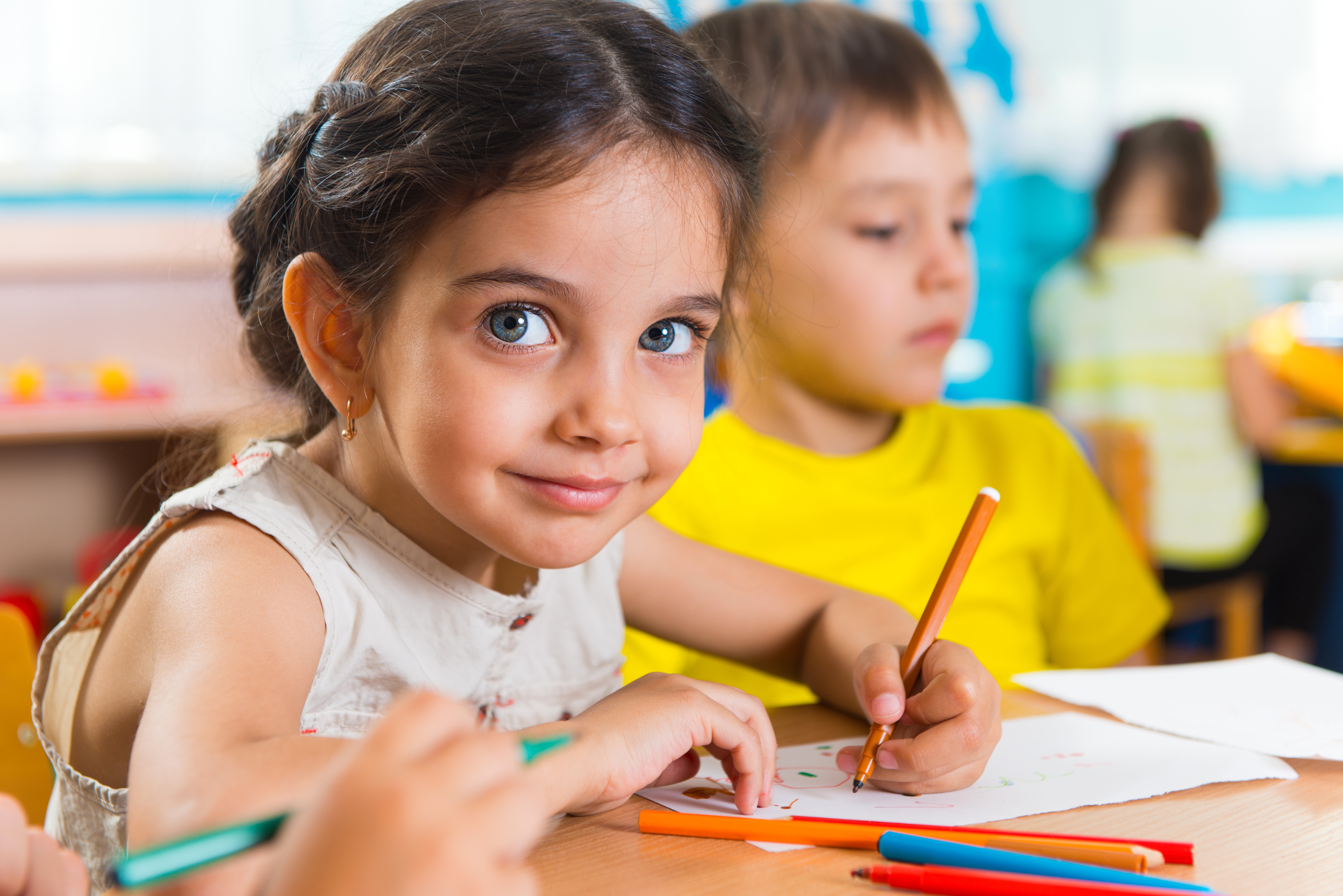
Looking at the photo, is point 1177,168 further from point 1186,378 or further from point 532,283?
point 532,283

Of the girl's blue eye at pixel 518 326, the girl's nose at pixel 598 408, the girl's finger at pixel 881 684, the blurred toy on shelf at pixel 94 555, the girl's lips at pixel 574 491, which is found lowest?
the blurred toy on shelf at pixel 94 555

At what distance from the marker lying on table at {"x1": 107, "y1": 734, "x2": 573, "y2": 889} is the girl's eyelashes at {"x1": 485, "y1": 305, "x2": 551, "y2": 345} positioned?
0.31 m

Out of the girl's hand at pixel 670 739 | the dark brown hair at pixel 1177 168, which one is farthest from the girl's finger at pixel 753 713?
the dark brown hair at pixel 1177 168

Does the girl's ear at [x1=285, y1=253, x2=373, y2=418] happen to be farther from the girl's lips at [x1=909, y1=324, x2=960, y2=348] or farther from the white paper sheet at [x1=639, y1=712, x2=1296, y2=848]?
the girl's lips at [x1=909, y1=324, x2=960, y2=348]

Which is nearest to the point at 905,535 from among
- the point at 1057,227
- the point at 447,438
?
the point at 447,438

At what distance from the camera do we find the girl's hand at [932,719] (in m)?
0.61

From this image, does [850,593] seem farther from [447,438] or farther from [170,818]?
[170,818]

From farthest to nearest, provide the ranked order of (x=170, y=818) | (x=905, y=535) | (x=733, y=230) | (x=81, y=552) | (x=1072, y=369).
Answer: (x=1072, y=369) < (x=81, y=552) < (x=905, y=535) < (x=733, y=230) < (x=170, y=818)

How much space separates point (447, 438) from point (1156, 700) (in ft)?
1.65

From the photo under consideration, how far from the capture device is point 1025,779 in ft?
A: 2.06

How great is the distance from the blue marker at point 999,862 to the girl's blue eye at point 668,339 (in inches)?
11.6

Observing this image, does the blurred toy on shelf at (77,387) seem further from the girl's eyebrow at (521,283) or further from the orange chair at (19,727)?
the girl's eyebrow at (521,283)

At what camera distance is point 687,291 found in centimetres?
62

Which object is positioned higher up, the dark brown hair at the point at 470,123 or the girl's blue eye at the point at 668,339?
the dark brown hair at the point at 470,123
